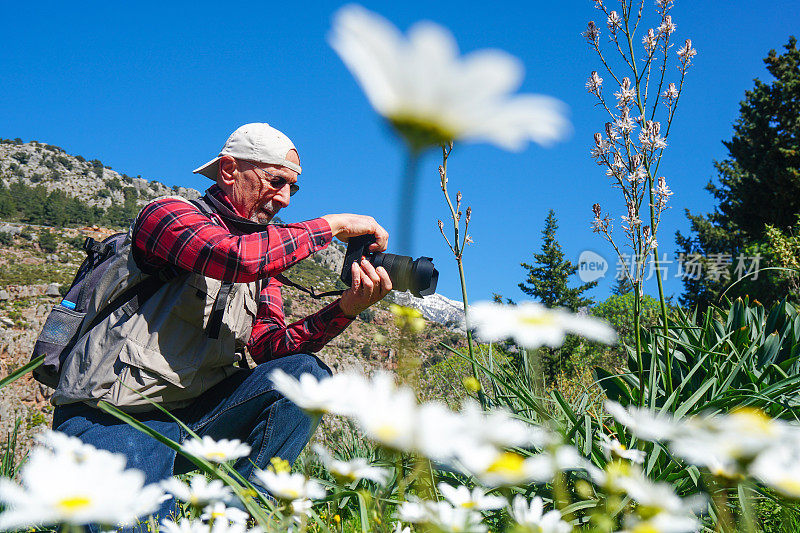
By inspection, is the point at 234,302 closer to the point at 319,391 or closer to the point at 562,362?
the point at 319,391

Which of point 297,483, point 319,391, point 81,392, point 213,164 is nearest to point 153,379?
point 81,392

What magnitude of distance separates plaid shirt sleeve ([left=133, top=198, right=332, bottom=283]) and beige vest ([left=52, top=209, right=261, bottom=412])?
0.11m

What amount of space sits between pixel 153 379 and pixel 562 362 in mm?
18979

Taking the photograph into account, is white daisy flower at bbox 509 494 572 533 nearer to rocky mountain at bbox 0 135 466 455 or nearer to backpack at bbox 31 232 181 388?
rocky mountain at bbox 0 135 466 455

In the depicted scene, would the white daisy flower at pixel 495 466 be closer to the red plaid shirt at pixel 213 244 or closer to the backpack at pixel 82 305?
the red plaid shirt at pixel 213 244

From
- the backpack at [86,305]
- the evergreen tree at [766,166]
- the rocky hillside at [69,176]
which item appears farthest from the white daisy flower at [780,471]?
the rocky hillside at [69,176]

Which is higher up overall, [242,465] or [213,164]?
[213,164]

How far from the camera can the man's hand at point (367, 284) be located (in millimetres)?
1633

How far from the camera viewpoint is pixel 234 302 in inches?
72.5

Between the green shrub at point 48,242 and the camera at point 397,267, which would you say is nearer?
the camera at point 397,267

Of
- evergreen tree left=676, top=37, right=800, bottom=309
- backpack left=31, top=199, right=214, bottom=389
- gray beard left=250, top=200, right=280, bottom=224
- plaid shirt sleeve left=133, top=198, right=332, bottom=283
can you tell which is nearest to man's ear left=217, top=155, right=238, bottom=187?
gray beard left=250, top=200, right=280, bottom=224

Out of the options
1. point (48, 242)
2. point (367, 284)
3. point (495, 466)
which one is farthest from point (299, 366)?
point (48, 242)

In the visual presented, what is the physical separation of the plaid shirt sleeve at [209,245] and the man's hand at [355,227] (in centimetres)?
9

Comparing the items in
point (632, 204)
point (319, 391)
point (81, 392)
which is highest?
point (632, 204)
